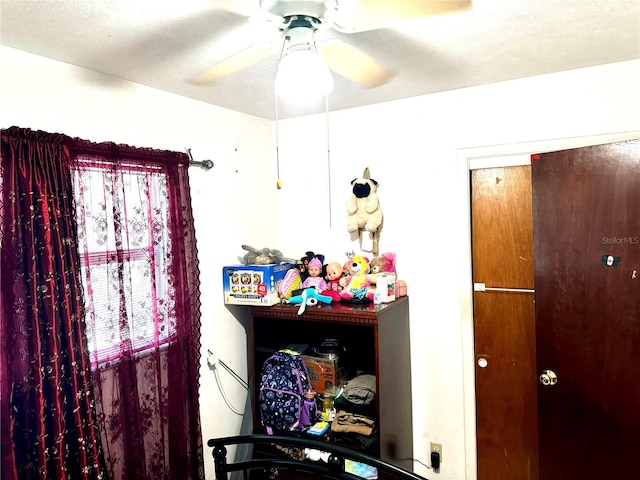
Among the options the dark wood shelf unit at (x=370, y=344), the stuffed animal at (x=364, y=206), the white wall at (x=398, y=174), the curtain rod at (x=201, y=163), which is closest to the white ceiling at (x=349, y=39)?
the white wall at (x=398, y=174)

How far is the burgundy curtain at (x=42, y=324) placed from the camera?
1444 millimetres

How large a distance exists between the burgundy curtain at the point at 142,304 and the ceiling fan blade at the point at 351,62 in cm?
95

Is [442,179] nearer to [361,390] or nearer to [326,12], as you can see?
[361,390]

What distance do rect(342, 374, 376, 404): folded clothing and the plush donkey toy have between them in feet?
2.33

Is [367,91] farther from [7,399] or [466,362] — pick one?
[7,399]

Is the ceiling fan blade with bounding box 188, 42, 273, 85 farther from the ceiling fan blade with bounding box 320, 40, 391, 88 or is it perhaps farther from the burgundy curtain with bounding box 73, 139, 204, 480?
the burgundy curtain with bounding box 73, 139, 204, 480

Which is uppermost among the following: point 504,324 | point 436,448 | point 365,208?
point 365,208

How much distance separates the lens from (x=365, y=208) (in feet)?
8.11

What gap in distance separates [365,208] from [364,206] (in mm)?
14

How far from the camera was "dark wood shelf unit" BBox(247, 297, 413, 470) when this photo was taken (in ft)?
6.85

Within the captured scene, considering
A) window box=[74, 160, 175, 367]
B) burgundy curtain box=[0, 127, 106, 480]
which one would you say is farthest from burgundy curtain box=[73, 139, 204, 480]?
burgundy curtain box=[0, 127, 106, 480]

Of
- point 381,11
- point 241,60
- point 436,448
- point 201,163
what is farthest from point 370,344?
point 381,11

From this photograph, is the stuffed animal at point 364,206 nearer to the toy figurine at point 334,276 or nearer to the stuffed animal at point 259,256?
the toy figurine at point 334,276

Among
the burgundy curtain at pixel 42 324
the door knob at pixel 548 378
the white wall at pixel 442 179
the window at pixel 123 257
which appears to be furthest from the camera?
the white wall at pixel 442 179
